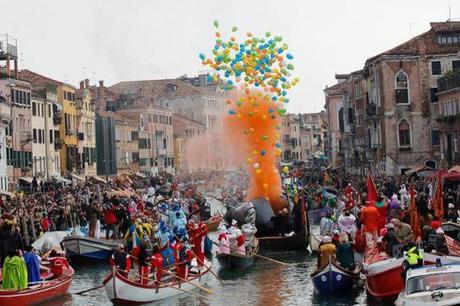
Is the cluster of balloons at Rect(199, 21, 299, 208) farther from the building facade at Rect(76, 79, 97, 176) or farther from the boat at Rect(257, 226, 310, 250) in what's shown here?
the building facade at Rect(76, 79, 97, 176)

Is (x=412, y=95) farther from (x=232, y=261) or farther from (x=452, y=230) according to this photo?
(x=452, y=230)

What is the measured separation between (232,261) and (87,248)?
21.0 ft

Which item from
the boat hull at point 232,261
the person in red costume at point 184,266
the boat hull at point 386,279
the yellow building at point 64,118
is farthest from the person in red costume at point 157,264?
the yellow building at point 64,118

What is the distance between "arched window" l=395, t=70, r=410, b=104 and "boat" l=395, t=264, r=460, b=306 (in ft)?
173

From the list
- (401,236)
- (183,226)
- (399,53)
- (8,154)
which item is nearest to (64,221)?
(183,226)

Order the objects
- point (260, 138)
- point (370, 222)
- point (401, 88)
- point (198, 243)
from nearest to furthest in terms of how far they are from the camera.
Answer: point (370, 222) → point (198, 243) → point (260, 138) → point (401, 88)

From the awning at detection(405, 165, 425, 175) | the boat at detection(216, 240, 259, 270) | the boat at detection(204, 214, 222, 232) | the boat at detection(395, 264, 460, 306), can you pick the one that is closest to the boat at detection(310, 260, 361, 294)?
the boat at detection(395, 264, 460, 306)

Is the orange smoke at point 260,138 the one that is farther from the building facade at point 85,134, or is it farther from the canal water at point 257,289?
the building facade at point 85,134

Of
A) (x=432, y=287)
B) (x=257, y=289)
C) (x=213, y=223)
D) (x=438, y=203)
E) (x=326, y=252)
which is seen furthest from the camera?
(x=213, y=223)

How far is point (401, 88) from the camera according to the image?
73000 millimetres

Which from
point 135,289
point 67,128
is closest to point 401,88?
point 67,128

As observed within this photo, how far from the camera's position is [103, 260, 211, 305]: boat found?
1040 inches

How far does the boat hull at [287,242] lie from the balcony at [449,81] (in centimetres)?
2929

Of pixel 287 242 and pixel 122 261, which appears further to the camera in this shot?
pixel 287 242
